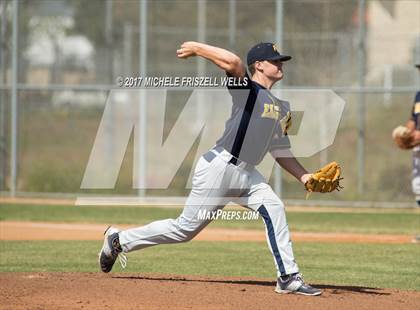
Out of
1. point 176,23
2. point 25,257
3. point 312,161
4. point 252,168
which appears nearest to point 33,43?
point 176,23

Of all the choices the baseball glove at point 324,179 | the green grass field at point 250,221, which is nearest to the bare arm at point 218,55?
the baseball glove at point 324,179

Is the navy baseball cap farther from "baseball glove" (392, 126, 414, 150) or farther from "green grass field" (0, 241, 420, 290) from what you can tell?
"green grass field" (0, 241, 420, 290)

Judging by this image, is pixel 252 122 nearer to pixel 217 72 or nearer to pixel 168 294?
pixel 168 294

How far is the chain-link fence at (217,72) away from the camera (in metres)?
19.1

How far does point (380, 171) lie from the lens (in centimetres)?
2041

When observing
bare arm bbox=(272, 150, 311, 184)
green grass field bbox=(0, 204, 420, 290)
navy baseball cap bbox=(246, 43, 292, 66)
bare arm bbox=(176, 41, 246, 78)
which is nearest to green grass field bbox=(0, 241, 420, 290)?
green grass field bbox=(0, 204, 420, 290)

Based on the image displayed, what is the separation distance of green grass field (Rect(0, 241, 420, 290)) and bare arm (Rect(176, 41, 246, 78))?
9.74 ft

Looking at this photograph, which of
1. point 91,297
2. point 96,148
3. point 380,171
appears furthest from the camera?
point 96,148

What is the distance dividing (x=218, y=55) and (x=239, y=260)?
4.52 metres

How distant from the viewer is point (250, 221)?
16.3m

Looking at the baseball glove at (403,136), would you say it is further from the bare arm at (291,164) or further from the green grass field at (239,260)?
the bare arm at (291,164)

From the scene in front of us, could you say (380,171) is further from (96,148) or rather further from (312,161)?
(96,148)

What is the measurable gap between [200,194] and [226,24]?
20.8m

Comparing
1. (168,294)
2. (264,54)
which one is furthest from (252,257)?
(264,54)
